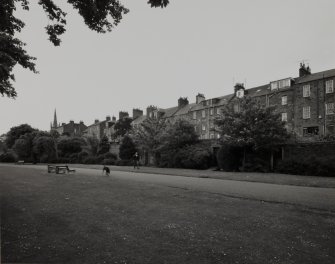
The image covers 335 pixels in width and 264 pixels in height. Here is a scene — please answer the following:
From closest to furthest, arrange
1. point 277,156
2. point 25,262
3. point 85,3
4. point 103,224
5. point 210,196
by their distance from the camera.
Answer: point 25,262
point 85,3
point 103,224
point 210,196
point 277,156

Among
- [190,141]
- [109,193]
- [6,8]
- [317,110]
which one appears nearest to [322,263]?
[109,193]

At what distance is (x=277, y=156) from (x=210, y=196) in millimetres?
19356

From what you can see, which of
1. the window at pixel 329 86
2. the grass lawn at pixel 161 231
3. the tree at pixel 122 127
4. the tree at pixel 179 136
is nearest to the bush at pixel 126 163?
the tree at pixel 179 136

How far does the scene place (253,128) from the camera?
88.8 ft

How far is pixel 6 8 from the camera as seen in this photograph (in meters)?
7.90

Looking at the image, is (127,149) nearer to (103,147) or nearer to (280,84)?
(103,147)

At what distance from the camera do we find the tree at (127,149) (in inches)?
1969

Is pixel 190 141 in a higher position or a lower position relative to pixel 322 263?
higher

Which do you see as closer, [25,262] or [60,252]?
[25,262]

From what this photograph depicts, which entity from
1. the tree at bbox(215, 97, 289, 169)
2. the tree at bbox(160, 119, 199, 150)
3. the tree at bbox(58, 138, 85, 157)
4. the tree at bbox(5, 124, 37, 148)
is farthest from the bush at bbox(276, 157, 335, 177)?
the tree at bbox(5, 124, 37, 148)

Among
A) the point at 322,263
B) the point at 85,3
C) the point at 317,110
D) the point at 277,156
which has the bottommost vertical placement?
the point at 322,263

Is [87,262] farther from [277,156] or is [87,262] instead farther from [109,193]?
[277,156]

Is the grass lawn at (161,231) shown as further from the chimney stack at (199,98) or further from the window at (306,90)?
the chimney stack at (199,98)

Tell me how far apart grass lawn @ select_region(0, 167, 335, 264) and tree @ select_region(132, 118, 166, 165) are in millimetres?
31574
